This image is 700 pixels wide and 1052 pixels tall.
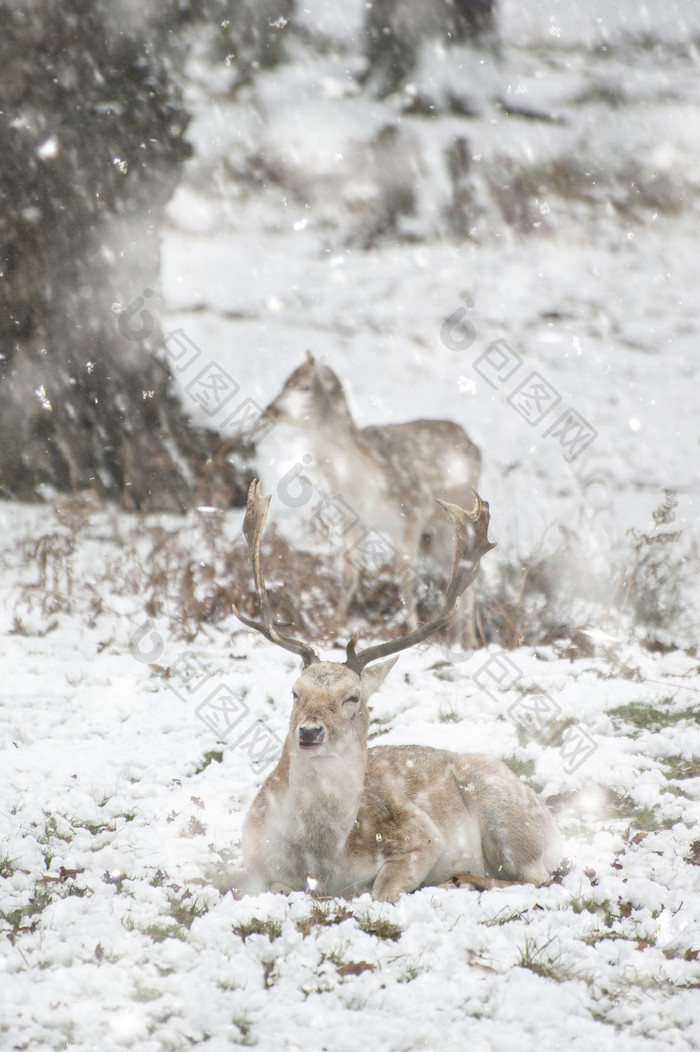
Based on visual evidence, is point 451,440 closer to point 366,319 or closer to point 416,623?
point 416,623

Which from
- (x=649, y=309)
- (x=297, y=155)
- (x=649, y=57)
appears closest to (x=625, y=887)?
(x=649, y=309)

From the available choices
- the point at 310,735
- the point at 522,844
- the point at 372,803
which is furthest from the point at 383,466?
the point at 310,735

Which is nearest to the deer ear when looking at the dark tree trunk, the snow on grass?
the snow on grass

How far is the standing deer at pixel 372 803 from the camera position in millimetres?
4062

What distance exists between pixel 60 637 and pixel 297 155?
1690 centimetres

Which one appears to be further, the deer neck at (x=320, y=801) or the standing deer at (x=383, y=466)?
the standing deer at (x=383, y=466)

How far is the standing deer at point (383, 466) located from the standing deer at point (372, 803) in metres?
4.26

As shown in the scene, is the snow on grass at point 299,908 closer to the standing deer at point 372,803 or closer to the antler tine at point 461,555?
the standing deer at point 372,803

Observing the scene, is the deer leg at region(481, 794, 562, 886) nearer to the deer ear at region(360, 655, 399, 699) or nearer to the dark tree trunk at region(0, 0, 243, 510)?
the deer ear at region(360, 655, 399, 699)

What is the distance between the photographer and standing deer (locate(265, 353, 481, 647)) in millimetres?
9227

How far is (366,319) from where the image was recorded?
1945cm

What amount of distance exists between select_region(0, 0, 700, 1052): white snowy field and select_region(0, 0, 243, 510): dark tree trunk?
2.97ft

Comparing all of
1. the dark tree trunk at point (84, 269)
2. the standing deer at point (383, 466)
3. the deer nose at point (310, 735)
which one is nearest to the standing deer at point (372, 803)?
the deer nose at point (310, 735)

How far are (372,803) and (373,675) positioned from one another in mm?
608
